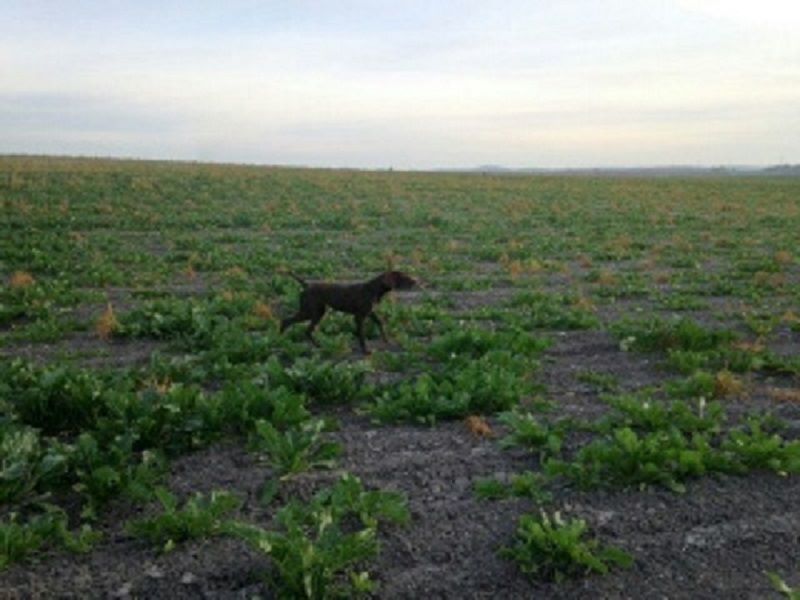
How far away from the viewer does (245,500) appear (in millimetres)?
5422

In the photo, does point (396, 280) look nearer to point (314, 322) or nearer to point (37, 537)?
point (314, 322)

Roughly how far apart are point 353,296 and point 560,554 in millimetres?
5325

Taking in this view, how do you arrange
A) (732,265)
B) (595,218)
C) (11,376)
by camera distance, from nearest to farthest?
1. (11,376)
2. (732,265)
3. (595,218)

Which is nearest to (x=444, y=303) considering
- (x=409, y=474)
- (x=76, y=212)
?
(x=409, y=474)

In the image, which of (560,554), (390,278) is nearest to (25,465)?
(560,554)

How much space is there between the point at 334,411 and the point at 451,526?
2.51 meters

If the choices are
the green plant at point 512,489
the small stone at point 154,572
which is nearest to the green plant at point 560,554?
the green plant at point 512,489

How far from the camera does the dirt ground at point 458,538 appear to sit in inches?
175

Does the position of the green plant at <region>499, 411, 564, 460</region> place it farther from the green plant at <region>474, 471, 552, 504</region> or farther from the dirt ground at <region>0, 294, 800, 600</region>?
the green plant at <region>474, 471, 552, 504</region>

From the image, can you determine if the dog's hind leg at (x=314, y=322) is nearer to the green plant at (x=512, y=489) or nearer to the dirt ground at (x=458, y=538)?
the dirt ground at (x=458, y=538)

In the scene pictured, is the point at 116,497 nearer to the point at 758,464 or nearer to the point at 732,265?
the point at 758,464

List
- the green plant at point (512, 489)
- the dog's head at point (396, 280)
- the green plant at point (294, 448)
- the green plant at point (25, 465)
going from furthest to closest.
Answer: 1. the dog's head at point (396, 280)
2. the green plant at point (294, 448)
3. the green plant at point (512, 489)
4. the green plant at point (25, 465)

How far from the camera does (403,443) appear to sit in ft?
21.4

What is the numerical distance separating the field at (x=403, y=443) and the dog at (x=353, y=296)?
1.51ft
